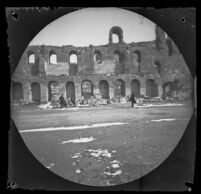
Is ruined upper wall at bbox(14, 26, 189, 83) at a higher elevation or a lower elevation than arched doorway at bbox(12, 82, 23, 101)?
higher

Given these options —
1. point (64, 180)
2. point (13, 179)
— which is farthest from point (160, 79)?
A: point (13, 179)

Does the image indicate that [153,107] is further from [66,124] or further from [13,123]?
[13,123]

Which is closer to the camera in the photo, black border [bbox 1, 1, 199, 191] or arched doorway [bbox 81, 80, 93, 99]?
black border [bbox 1, 1, 199, 191]

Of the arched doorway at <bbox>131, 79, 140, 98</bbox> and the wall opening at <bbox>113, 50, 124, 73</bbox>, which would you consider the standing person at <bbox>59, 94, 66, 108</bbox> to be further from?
the arched doorway at <bbox>131, 79, 140, 98</bbox>

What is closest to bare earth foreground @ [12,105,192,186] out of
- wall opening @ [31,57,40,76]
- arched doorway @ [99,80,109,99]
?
arched doorway @ [99,80,109,99]

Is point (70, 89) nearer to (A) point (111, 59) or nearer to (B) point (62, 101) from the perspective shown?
(B) point (62, 101)
